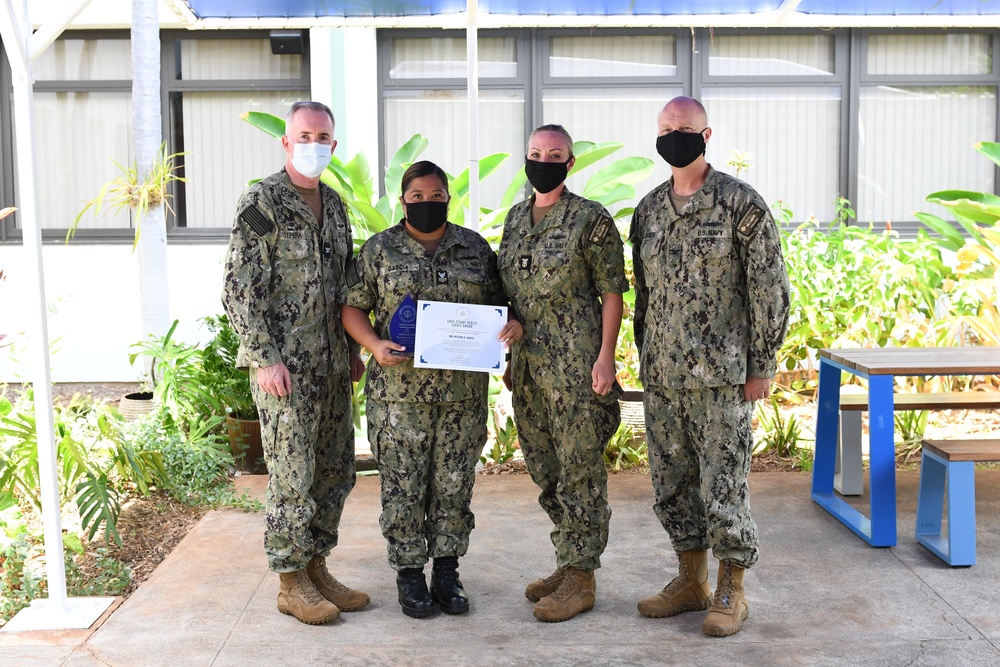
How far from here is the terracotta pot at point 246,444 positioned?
19.6 ft

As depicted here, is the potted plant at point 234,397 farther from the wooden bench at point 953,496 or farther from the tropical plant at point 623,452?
the wooden bench at point 953,496

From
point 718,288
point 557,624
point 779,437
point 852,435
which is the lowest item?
point 557,624

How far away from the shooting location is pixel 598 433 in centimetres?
380

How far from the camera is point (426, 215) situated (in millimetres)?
3754

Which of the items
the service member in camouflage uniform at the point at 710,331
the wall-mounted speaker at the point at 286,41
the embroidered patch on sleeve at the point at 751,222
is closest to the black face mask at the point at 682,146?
the service member in camouflage uniform at the point at 710,331

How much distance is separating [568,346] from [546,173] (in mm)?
618

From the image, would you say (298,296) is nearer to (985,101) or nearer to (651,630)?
(651,630)

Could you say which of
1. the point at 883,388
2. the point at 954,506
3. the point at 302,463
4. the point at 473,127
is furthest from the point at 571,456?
the point at 473,127

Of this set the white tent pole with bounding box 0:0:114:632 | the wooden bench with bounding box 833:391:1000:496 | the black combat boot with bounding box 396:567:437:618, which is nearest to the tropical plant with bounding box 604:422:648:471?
the wooden bench with bounding box 833:391:1000:496

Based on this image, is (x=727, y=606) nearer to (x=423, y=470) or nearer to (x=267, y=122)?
(x=423, y=470)

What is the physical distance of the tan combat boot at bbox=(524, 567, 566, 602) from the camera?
13.2 feet

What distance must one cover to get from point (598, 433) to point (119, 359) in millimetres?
5971

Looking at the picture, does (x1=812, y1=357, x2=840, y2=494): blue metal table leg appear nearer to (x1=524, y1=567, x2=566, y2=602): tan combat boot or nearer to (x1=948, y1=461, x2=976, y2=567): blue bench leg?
(x1=948, y1=461, x2=976, y2=567): blue bench leg

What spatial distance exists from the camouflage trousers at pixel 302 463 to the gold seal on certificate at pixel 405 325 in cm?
28
